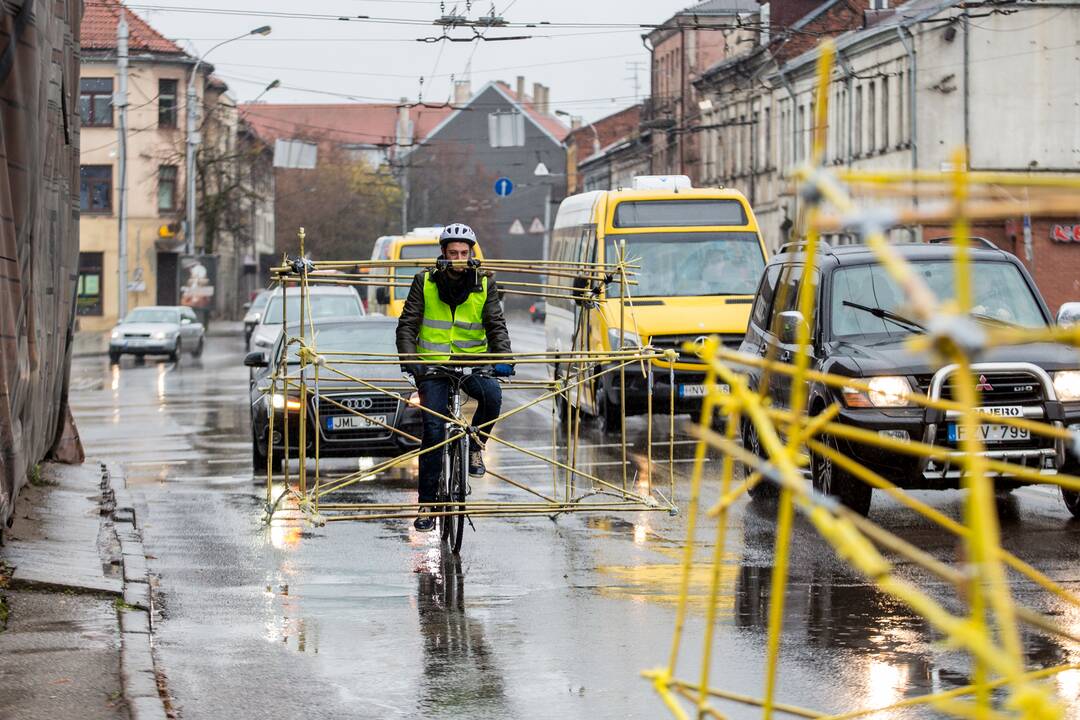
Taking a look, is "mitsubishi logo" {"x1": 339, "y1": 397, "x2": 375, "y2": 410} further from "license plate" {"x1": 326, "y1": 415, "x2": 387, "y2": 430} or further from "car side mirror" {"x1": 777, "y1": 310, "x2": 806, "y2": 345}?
"car side mirror" {"x1": 777, "y1": 310, "x2": 806, "y2": 345}

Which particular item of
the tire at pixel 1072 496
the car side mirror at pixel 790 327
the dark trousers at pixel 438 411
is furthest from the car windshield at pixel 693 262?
the dark trousers at pixel 438 411

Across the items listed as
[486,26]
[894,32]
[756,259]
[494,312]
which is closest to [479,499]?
[494,312]

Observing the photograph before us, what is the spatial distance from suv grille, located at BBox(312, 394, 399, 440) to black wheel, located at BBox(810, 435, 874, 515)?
4822 mm

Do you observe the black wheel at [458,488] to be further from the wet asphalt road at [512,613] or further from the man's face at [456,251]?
the man's face at [456,251]

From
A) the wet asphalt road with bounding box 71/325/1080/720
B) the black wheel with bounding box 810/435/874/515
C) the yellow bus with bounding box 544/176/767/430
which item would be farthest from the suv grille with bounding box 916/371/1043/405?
the yellow bus with bounding box 544/176/767/430

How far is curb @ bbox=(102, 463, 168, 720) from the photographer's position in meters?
6.82

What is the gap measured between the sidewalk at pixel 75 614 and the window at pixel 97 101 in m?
68.0

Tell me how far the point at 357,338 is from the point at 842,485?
6.84m

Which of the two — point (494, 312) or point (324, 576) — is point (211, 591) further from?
point (494, 312)

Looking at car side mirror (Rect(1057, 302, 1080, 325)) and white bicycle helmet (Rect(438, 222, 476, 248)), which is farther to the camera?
car side mirror (Rect(1057, 302, 1080, 325))

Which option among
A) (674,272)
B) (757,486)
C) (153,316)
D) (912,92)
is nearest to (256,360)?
(757,486)

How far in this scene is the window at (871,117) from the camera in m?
53.3

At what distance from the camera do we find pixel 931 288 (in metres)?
14.1

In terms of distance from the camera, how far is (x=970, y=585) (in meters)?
2.29
